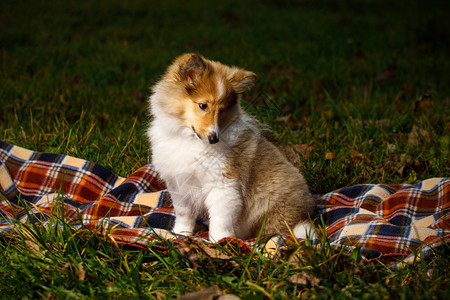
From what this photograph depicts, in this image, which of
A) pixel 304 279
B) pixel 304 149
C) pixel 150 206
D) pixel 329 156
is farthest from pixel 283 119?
pixel 304 279

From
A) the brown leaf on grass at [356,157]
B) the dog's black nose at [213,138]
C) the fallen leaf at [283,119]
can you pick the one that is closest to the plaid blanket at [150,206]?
the brown leaf on grass at [356,157]

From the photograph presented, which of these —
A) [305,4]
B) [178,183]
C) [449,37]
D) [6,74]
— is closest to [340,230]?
[178,183]

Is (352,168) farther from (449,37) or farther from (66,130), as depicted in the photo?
(449,37)

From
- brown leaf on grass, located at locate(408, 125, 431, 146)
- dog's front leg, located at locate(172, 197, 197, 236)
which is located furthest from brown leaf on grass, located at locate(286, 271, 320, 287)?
brown leaf on grass, located at locate(408, 125, 431, 146)

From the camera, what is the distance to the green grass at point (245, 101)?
2342mm

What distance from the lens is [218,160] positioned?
9.57 feet

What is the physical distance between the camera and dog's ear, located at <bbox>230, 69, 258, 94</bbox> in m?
2.99

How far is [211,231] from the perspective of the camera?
2.88m

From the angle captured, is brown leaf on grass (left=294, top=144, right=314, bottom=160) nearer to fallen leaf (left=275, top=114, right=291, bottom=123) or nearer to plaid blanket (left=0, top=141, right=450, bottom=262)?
→ plaid blanket (left=0, top=141, right=450, bottom=262)

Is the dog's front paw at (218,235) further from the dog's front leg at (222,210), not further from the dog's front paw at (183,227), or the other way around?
the dog's front paw at (183,227)

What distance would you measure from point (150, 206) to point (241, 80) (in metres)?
1.40

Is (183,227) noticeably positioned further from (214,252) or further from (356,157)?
(356,157)

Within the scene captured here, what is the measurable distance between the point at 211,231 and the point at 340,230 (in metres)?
0.90

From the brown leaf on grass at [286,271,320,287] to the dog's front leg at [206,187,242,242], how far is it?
Result: 63 cm
